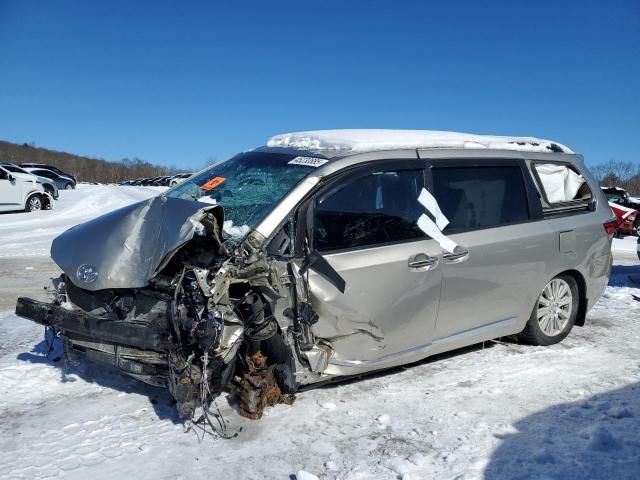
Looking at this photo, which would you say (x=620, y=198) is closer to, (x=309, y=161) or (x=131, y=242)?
(x=309, y=161)

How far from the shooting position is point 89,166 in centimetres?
11650

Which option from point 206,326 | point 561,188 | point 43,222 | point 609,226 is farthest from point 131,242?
point 43,222

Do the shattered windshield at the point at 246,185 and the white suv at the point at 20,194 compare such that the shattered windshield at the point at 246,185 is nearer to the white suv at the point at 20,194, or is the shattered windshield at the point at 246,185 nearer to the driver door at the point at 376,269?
the driver door at the point at 376,269

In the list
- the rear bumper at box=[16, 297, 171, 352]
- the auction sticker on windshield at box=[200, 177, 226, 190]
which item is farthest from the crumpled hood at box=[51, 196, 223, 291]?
the auction sticker on windshield at box=[200, 177, 226, 190]

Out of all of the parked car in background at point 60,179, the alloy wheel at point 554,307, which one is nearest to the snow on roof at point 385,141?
the alloy wheel at point 554,307

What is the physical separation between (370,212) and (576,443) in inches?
77.7

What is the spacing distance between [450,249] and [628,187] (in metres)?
67.3

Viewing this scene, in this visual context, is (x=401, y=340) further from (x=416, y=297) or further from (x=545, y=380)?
(x=545, y=380)

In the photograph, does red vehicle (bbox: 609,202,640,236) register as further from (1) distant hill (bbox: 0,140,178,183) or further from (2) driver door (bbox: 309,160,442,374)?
(1) distant hill (bbox: 0,140,178,183)

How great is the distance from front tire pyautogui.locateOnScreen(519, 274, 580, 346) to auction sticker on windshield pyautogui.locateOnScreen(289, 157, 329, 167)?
2.47 meters

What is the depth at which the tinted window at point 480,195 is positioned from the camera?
4484mm

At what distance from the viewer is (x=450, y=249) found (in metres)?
4.31

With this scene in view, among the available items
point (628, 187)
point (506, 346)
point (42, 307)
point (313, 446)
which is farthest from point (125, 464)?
point (628, 187)

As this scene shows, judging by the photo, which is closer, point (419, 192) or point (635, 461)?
point (635, 461)
